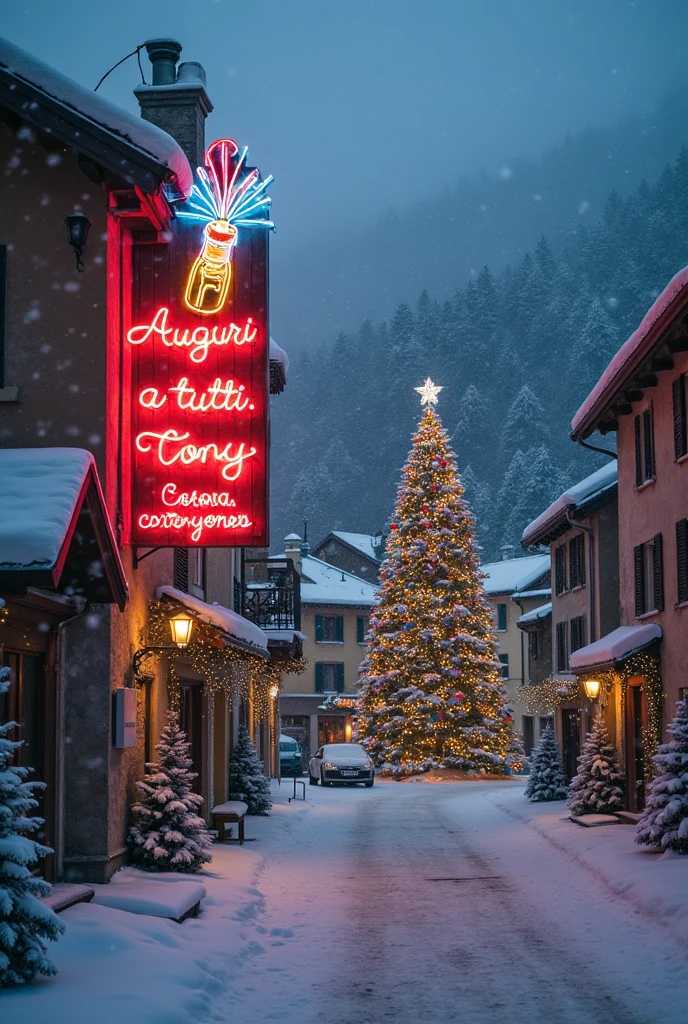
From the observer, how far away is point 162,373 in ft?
50.5

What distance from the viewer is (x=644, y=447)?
24281 millimetres

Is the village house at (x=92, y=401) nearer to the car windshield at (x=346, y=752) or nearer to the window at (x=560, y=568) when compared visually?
the window at (x=560, y=568)

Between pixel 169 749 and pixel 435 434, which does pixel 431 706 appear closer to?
pixel 435 434

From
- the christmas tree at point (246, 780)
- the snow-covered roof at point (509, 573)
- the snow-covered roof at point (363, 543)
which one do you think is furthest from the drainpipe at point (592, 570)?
the snow-covered roof at point (363, 543)

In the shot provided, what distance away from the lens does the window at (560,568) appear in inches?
1437

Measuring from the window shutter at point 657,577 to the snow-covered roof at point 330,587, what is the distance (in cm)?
4156

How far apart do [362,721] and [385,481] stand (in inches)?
4608

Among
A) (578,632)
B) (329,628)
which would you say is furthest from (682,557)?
(329,628)

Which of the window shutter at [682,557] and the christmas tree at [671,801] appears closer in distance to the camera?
the christmas tree at [671,801]

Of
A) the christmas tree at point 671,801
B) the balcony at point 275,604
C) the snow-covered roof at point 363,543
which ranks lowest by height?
the christmas tree at point 671,801

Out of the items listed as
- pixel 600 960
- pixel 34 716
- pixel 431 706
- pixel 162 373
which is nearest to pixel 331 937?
pixel 600 960

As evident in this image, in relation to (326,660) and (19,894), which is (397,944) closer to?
(19,894)

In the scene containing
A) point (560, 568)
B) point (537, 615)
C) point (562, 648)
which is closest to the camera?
point (560, 568)

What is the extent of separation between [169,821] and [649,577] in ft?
41.1
